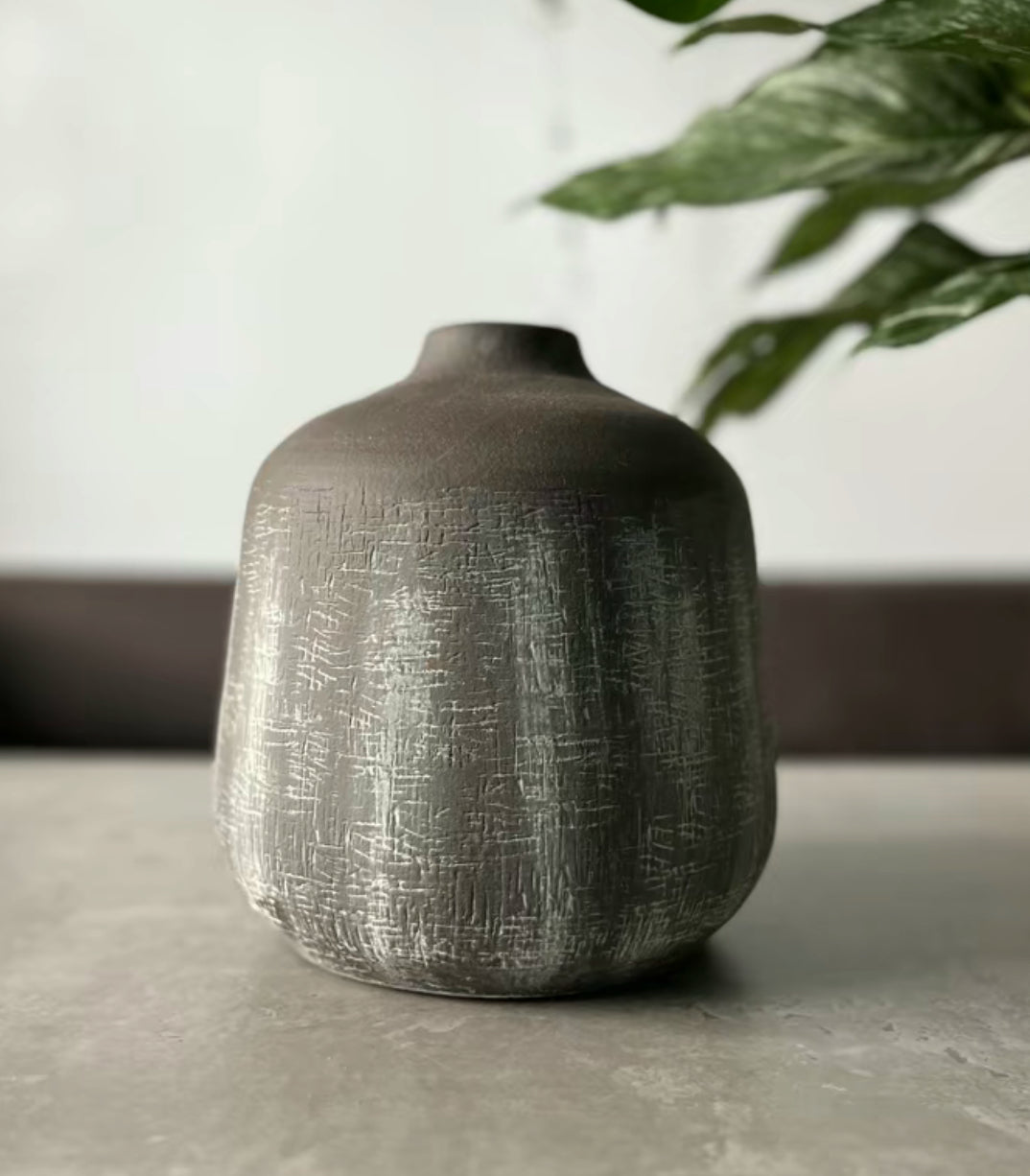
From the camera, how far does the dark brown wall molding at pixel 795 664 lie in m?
1.23

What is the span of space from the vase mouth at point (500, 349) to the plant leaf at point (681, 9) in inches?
4.8

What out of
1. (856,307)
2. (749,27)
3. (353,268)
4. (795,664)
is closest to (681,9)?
(749,27)

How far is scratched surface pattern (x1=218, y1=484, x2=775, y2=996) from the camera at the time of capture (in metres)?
0.40

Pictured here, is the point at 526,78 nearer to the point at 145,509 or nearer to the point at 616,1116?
the point at 145,509

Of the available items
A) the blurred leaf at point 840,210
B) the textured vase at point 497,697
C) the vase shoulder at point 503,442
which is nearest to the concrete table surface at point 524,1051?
the textured vase at point 497,697

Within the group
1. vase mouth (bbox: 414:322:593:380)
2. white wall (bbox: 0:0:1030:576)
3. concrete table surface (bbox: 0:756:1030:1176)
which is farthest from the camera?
white wall (bbox: 0:0:1030:576)

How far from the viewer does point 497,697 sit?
1.29ft

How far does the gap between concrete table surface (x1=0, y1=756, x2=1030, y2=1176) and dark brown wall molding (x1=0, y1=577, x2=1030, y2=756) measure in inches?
24.5

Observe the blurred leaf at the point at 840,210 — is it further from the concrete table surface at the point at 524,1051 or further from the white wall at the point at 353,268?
the white wall at the point at 353,268

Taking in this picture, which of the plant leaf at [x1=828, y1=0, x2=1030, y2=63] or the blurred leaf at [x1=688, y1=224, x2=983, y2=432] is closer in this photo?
the plant leaf at [x1=828, y1=0, x2=1030, y2=63]

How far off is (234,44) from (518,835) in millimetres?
1223

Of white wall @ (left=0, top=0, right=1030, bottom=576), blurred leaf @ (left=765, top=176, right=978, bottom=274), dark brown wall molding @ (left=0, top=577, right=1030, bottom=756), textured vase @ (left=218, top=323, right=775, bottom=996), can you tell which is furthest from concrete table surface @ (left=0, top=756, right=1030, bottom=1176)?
white wall @ (left=0, top=0, right=1030, bottom=576)

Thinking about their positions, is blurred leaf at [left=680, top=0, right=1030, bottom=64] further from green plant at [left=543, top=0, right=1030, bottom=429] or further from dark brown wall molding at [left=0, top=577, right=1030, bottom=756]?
dark brown wall molding at [left=0, top=577, right=1030, bottom=756]

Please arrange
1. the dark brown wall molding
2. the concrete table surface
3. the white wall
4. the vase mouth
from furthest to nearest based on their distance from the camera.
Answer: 1. the white wall
2. the dark brown wall molding
3. the vase mouth
4. the concrete table surface
